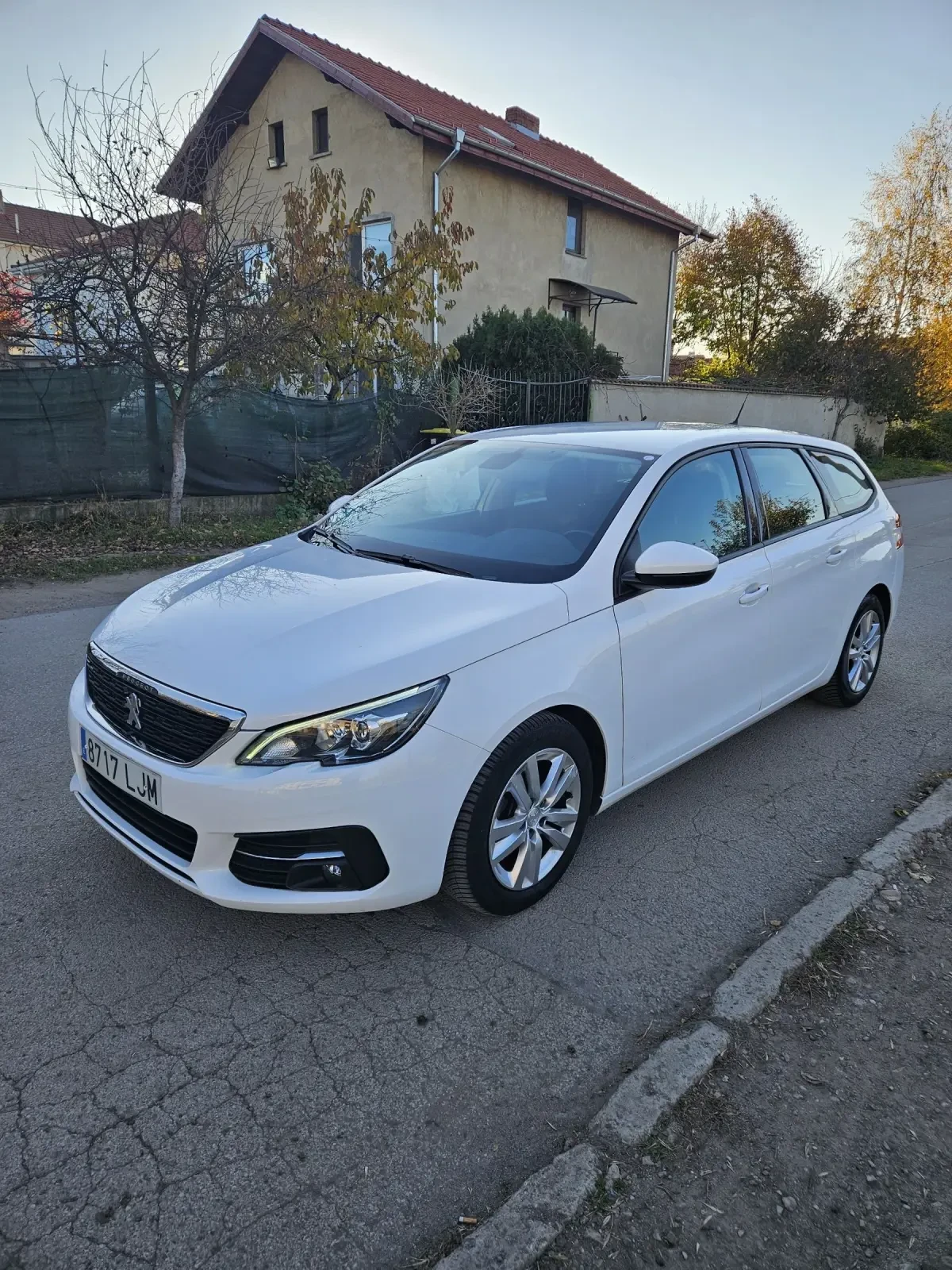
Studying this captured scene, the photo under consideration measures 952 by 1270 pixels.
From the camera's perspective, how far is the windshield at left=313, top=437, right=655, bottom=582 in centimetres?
332

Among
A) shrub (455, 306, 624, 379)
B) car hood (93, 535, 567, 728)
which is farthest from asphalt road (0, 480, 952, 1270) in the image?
shrub (455, 306, 624, 379)

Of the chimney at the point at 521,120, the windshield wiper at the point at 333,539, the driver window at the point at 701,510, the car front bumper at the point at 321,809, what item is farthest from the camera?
the chimney at the point at 521,120

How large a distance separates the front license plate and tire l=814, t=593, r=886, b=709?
3700 millimetres

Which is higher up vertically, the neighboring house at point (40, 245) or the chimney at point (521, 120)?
the chimney at point (521, 120)

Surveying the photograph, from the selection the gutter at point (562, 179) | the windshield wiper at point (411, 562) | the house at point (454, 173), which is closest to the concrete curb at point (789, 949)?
the windshield wiper at point (411, 562)

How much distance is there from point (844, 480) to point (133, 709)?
4025 mm

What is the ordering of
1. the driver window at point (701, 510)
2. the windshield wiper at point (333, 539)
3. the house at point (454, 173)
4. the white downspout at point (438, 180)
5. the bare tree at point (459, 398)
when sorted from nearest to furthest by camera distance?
the driver window at point (701, 510) → the windshield wiper at point (333, 539) → the bare tree at point (459, 398) → the white downspout at point (438, 180) → the house at point (454, 173)

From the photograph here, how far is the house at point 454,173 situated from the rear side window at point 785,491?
1317 cm

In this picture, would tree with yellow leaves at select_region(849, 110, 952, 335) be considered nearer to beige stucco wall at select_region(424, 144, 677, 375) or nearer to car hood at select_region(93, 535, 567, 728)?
beige stucco wall at select_region(424, 144, 677, 375)

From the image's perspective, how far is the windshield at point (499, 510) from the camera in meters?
3.32

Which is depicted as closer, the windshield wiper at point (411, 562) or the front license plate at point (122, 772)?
the front license plate at point (122, 772)

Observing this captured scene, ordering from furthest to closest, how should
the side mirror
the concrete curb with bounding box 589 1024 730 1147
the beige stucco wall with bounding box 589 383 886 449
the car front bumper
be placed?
the beige stucco wall with bounding box 589 383 886 449 → the side mirror → the car front bumper → the concrete curb with bounding box 589 1024 730 1147

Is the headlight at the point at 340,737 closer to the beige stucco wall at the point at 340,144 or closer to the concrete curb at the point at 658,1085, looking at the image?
the concrete curb at the point at 658,1085

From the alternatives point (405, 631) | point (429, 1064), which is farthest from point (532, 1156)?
point (405, 631)
